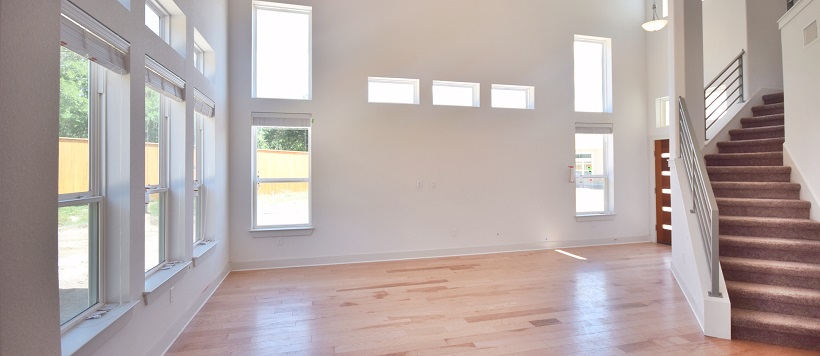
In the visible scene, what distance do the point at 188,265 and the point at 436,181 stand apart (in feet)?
11.6

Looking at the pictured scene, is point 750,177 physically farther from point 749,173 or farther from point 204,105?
point 204,105

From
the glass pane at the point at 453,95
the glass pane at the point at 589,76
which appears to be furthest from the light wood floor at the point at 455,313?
the glass pane at the point at 589,76

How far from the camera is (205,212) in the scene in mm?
4188

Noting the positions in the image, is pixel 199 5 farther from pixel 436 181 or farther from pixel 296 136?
pixel 436 181

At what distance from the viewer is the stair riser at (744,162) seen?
3967mm

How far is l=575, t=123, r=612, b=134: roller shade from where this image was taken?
634cm

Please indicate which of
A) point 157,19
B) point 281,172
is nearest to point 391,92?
point 281,172

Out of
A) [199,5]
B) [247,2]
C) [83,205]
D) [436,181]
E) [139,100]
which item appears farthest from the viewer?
[436,181]

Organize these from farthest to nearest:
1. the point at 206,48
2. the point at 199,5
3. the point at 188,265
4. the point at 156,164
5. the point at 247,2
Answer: the point at 247,2, the point at 206,48, the point at 199,5, the point at 188,265, the point at 156,164

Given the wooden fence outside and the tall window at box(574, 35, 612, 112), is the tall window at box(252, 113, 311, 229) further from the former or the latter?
→ the tall window at box(574, 35, 612, 112)

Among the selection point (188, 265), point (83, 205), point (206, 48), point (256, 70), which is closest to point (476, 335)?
point (188, 265)

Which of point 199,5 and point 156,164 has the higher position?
point 199,5

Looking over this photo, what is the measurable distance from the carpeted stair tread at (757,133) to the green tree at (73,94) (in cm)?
640

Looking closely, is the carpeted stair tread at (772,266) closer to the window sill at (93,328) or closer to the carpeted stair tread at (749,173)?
the carpeted stair tread at (749,173)
